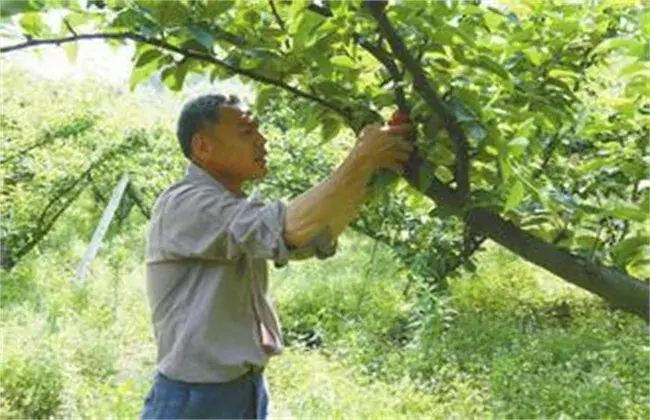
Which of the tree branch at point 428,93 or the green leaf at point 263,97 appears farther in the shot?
the green leaf at point 263,97

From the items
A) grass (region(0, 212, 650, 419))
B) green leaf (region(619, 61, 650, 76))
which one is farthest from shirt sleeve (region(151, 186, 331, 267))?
grass (region(0, 212, 650, 419))

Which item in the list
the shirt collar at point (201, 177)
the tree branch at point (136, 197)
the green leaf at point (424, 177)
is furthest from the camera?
the tree branch at point (136, 197)

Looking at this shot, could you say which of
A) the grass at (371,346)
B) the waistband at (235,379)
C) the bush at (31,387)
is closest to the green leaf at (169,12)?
the waistband at (235,379)

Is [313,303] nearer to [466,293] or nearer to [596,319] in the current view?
[466,293]

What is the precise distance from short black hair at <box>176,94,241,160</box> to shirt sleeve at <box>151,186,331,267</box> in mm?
119

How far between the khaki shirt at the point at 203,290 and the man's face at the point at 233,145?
3 cm

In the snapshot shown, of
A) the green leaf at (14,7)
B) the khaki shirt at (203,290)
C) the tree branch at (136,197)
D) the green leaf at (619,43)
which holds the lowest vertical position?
the tree branch at (136,197)

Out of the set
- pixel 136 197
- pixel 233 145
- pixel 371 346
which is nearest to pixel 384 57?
pixel 233 145

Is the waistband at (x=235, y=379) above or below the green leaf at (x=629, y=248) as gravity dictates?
below

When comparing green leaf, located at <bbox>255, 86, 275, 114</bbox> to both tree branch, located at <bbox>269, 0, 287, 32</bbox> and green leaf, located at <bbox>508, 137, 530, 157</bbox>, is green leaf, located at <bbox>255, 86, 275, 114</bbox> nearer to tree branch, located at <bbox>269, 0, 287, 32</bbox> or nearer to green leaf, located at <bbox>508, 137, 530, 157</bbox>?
tree branch, located at <bbox>269, 0, 287, 32</bbox>

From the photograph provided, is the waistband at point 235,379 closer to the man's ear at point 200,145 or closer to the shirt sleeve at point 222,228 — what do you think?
the shirt sleeve at point 222,228

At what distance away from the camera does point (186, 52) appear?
872 millimetres

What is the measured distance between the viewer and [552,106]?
0.90m

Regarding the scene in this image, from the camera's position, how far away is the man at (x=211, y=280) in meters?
1.20
